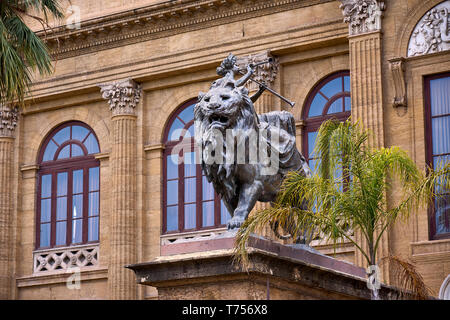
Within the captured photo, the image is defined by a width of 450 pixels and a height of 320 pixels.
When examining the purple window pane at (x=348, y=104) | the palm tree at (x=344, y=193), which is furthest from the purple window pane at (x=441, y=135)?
the palm tree at (x=344, y=193)

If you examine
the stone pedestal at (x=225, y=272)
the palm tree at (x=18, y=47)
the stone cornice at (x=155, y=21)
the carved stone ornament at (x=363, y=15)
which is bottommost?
the stone pedestal at (x=225, y=272)

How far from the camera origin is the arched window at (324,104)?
2761 cm

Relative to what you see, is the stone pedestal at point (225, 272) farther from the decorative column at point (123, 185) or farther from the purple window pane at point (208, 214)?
the decorative column at point (123, 185)

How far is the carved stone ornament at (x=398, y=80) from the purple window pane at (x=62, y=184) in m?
11.5

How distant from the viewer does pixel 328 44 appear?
2770cm

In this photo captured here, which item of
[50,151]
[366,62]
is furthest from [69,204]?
[366,62]

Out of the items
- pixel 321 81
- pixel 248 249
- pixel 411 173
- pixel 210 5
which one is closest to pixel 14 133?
pixel 210 5

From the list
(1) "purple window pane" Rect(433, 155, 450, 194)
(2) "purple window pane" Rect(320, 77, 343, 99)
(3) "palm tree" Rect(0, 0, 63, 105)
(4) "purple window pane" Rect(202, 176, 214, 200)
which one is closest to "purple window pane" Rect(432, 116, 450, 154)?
(1) "purple window pane" Rect(433, 155, 450, 194)

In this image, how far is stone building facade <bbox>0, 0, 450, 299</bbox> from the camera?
25438 millimetres

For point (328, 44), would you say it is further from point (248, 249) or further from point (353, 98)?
point (248, 249)

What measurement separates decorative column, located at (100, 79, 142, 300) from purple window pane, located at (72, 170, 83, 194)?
151 cm

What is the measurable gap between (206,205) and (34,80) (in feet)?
25.3

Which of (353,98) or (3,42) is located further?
(353,98)
